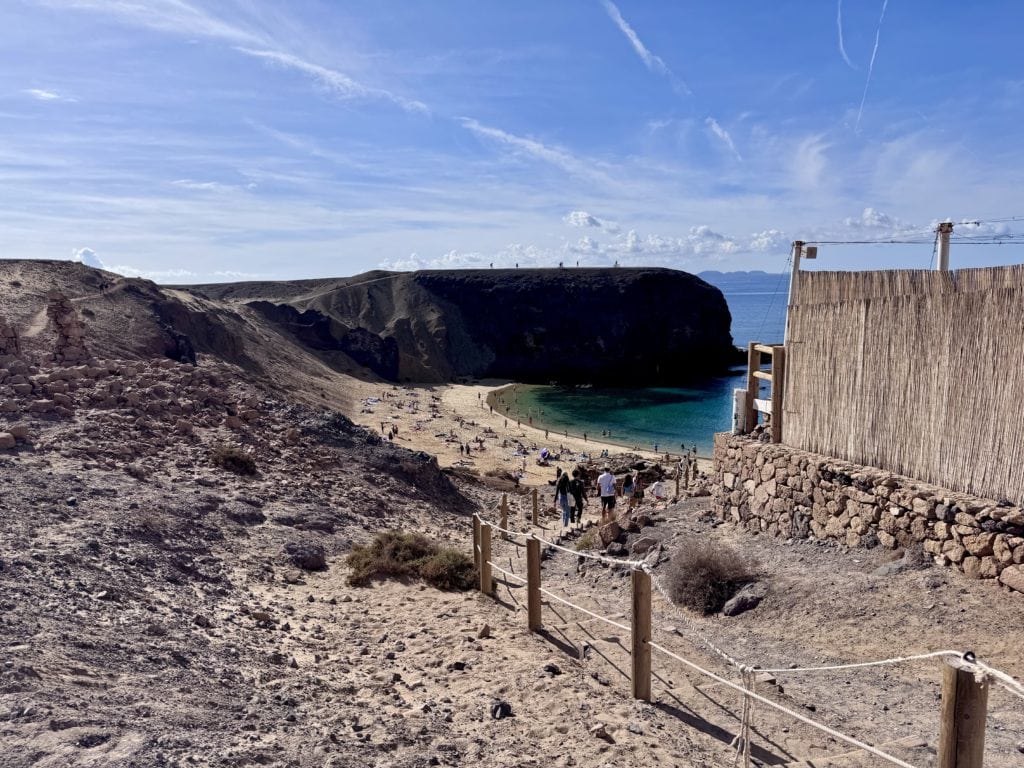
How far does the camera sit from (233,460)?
44.4 feet

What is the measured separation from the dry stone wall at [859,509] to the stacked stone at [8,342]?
1398 cm

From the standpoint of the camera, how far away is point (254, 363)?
38.1m

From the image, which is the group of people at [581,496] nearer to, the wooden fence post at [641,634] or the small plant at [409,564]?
the small plant at [409,564]

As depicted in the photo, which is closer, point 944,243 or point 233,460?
point 944,243

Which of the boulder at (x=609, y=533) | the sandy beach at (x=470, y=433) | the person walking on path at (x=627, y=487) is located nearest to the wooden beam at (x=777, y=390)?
the boulder at (x=609, y=533)

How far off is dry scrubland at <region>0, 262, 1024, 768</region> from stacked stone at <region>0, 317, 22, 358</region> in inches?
69.7

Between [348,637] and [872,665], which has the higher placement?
[872,665]

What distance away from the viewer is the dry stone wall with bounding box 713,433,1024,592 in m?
7.17

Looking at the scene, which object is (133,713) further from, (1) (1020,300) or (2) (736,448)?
(2) (736,448)

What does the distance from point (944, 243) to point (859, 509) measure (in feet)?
11.2

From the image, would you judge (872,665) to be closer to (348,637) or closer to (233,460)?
(348,637)

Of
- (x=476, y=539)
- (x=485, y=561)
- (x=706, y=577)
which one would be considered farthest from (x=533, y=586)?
(x=706, y=577)

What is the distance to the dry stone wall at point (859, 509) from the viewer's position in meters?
7.17

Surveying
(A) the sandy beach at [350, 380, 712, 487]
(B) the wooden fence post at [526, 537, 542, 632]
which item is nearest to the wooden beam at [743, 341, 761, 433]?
(B) the wooden fence post at [526, 537, 542, 632]
